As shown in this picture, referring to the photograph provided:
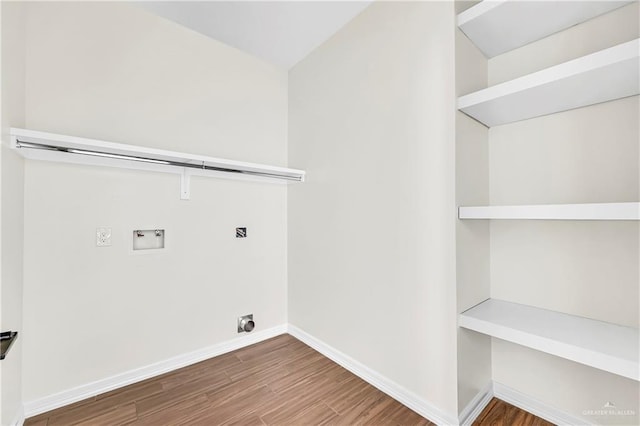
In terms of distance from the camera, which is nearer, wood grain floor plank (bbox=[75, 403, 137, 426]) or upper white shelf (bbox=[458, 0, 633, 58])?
upper white shelf (bbox=[458, 0, 633, 58])

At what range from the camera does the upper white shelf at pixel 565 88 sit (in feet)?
3.23

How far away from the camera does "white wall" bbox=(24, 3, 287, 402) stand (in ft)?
4.85

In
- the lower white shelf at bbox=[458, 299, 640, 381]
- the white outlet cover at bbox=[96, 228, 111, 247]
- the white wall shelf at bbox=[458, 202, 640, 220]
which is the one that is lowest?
the lower white shelf at bbox=[458, 299, 640, 381]

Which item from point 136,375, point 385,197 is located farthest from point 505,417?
point 136,375

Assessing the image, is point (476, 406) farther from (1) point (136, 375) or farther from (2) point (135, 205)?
(2) point (135, 205)

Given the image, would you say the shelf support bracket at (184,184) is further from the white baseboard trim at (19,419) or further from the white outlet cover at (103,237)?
the white baseboard trim at (19,419)

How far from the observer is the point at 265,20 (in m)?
1.88

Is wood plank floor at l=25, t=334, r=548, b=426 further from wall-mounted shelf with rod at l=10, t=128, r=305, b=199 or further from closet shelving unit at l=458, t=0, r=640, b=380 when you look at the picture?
wall-mounted shelf with rod at l=10, t=128, r=305, b=199

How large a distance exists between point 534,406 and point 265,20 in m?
2.76

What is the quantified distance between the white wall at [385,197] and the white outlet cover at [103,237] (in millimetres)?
1287

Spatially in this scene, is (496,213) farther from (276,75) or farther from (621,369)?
(276,75)

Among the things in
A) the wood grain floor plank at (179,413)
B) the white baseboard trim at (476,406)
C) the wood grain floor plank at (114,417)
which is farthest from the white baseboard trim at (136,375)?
the white baseboard trim at (476,406)

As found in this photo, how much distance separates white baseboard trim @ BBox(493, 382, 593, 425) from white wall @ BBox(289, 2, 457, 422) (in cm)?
41

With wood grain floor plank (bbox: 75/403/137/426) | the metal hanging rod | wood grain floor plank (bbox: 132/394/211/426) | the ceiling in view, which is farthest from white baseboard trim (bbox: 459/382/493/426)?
the ceiling
